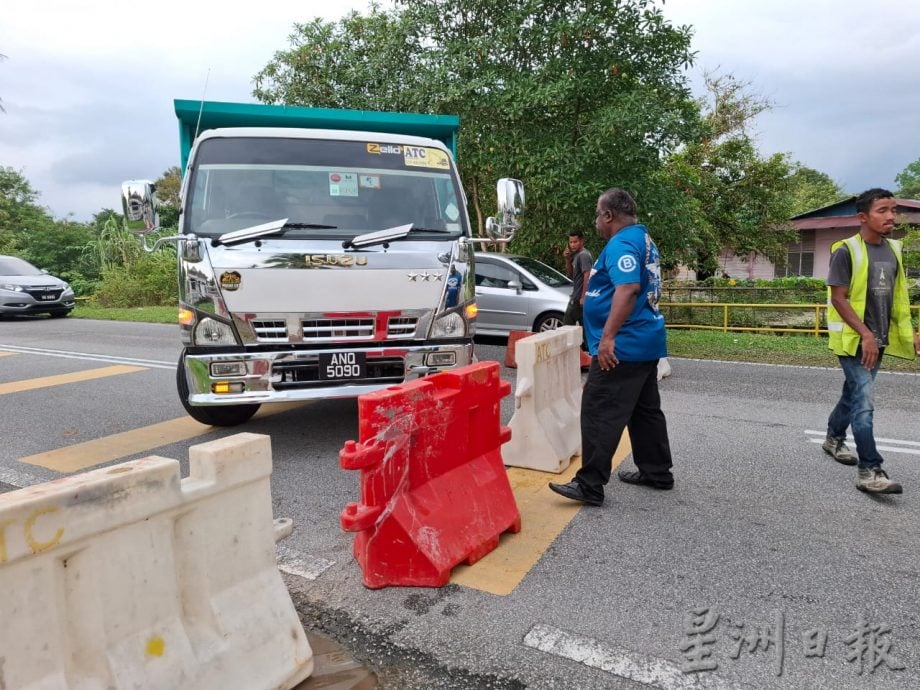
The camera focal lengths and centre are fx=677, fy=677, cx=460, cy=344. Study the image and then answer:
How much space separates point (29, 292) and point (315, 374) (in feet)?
50.0

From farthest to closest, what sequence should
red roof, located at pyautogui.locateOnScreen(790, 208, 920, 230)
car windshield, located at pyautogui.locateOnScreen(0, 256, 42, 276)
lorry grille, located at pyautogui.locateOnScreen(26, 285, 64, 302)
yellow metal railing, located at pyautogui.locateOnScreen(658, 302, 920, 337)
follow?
1. red roof, located at pyautogui.locateOnScreen(790, 208, 920, 230)
2. car windshield, located at pyautogui.locateOnScreen(0, 256, 42, 276)
3. lorry grille, located at pyautogui.locateOnScreen(26, 285, 64, 302)
4. yellow metal railing, located at pyautogui.locateOnScreen(658, 302, 920, 337)

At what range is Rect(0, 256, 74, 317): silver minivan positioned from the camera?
1634cm

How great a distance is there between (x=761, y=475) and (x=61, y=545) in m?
4.10

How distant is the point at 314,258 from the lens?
4.62 meters

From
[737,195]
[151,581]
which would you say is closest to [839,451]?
[151,581]

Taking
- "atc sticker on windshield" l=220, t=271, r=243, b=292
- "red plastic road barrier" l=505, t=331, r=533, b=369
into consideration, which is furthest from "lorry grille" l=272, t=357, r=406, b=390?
"red plastic road barrier" l=505, t=331, r=533, b=369

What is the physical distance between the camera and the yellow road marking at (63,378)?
316 inches

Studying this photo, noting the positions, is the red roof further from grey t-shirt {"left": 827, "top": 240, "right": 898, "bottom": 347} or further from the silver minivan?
the silver minivan

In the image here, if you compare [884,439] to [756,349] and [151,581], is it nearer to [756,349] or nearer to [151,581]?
[756,349]

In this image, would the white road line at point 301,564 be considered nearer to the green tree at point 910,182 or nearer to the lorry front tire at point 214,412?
the lorry front tire at point 214,412

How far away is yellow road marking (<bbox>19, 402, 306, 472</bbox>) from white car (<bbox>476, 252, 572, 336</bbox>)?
5.25 meters

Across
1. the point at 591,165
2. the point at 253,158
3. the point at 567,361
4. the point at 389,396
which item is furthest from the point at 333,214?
the point at 591,165

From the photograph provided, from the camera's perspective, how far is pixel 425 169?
541cm

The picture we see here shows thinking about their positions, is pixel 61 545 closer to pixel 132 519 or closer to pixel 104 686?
pixel 132 519
